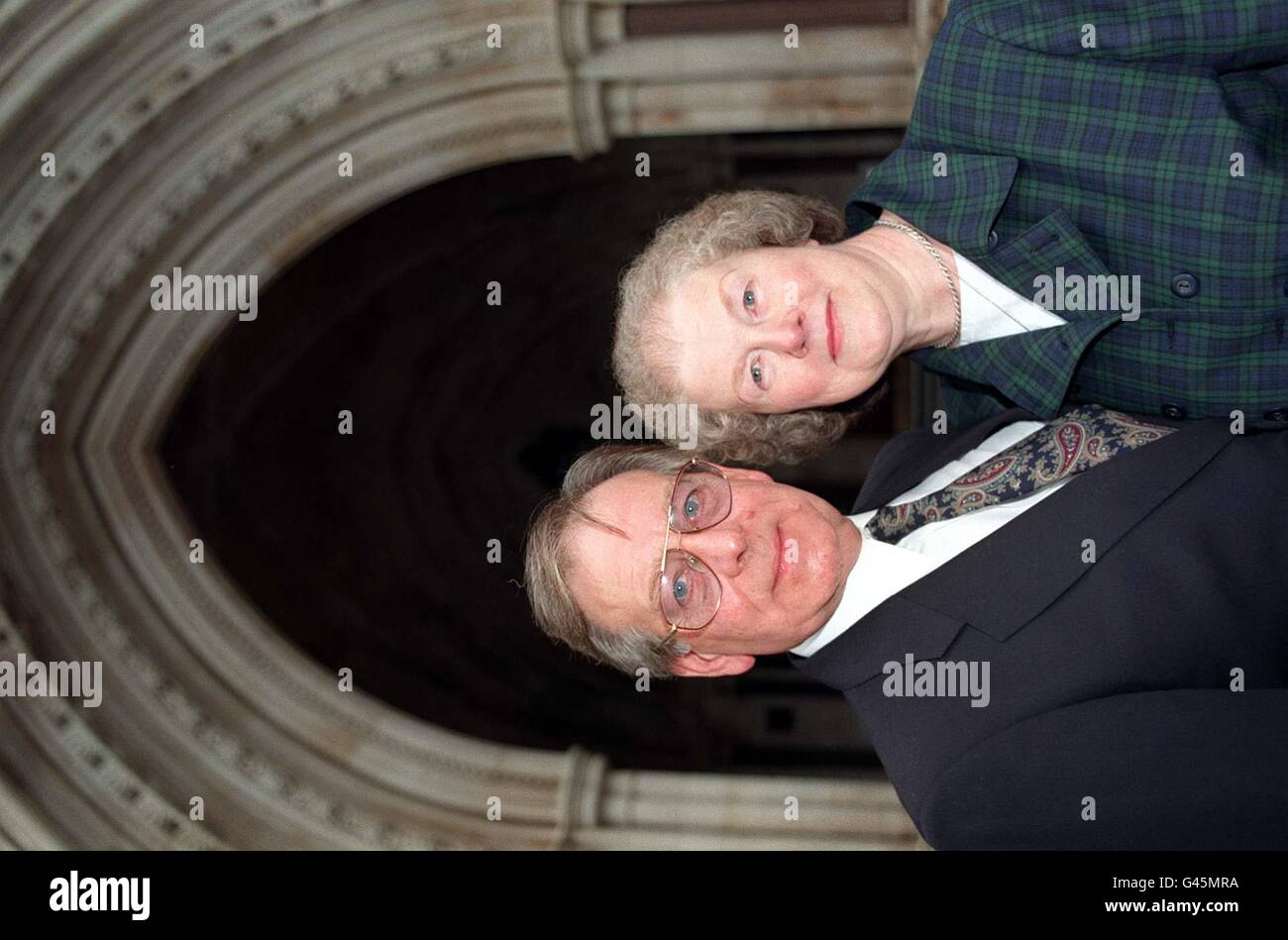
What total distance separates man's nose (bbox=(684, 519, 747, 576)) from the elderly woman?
29cm

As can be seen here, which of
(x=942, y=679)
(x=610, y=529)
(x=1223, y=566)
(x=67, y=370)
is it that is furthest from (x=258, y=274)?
(x=1223, y=566)

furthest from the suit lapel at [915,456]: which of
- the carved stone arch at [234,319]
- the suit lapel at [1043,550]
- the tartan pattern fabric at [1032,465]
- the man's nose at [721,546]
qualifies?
the carved stone arch at [234,319]

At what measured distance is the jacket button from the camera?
214cm

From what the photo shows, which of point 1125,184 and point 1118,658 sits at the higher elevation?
point 1125,184

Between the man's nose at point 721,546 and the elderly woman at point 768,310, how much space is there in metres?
0.29

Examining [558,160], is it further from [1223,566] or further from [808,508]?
[1223,566]

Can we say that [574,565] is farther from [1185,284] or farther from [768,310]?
[1185,284]

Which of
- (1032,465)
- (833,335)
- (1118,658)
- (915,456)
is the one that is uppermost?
(833,335)

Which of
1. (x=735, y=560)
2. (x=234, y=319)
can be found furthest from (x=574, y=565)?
(x=234, y=319)

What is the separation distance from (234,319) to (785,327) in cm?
227

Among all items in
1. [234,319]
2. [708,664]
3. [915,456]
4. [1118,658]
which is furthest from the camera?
[234,319]

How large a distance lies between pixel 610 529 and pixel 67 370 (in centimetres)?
208

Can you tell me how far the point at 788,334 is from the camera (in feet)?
6.95

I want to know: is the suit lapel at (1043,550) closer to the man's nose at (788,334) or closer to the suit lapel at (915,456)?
the suit lapel at (915,456)
